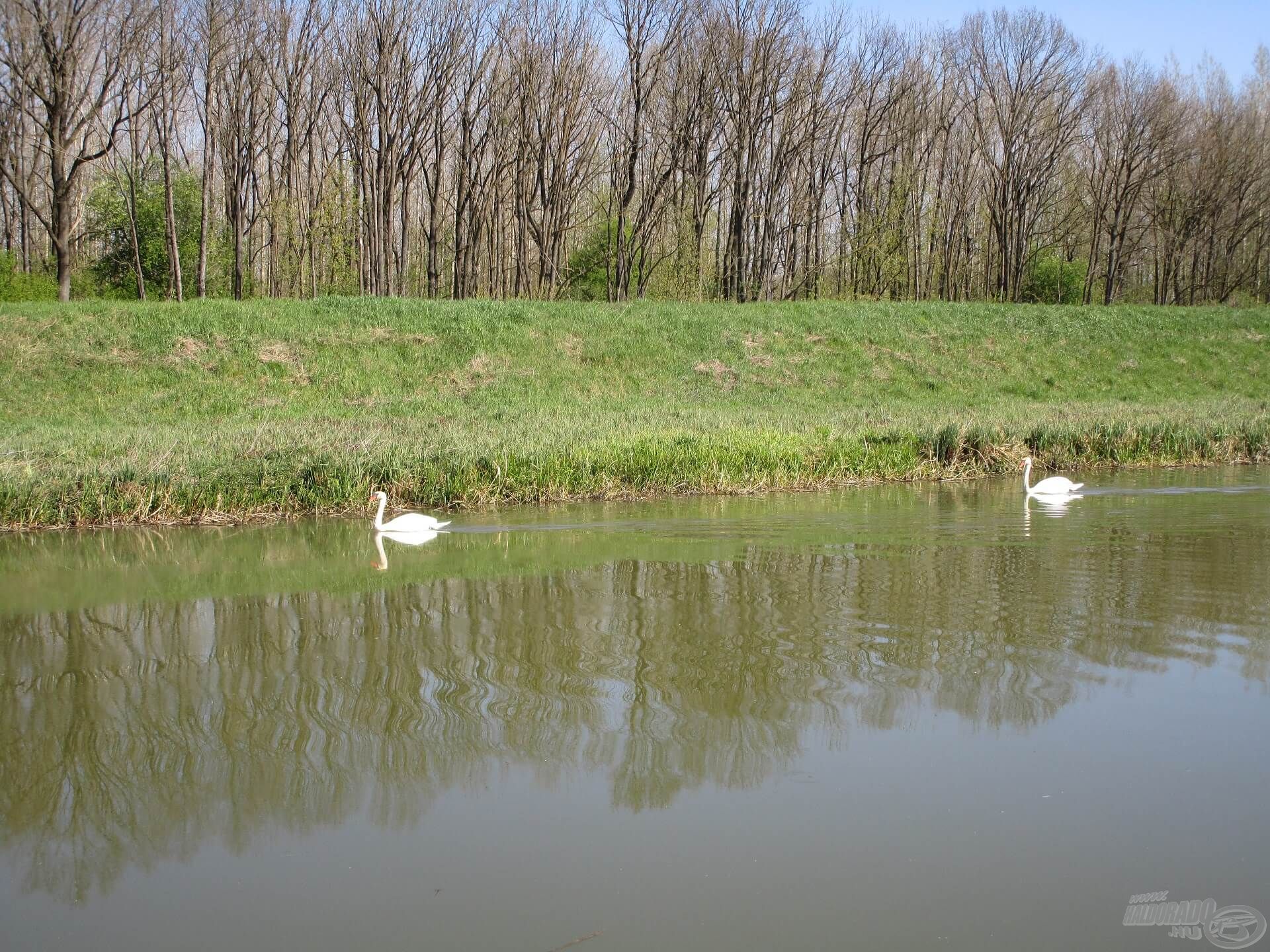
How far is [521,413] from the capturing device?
882 inches

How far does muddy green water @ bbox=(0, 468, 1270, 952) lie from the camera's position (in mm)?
4070

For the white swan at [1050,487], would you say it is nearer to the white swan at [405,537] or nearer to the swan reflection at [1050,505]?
the swan reflection at [1050,505]

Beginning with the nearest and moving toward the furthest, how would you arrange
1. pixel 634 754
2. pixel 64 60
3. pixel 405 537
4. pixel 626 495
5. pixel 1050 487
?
pixel 634 754 < pixel 405 537 < pixel 1050 487 < pixel 626 495 < pixel 64 60

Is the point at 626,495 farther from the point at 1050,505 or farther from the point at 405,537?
the point at 1050,505

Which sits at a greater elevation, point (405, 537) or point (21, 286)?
point (21, 286)

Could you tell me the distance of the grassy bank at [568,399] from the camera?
13820 millimetres

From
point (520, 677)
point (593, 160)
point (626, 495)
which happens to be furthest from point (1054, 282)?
point (520, 677)

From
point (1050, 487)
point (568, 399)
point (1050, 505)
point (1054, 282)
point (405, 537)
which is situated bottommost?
point (405, 537)

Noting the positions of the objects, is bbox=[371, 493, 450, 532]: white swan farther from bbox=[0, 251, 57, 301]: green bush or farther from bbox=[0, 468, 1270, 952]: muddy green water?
bbox=[0, 251, 57, 301]: green bush

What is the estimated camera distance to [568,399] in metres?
25.9

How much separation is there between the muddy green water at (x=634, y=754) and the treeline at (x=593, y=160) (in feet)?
85.0

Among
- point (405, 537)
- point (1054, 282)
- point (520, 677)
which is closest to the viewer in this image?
point (520, 677)

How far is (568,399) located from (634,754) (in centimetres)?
2080

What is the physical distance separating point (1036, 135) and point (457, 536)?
124 feet
